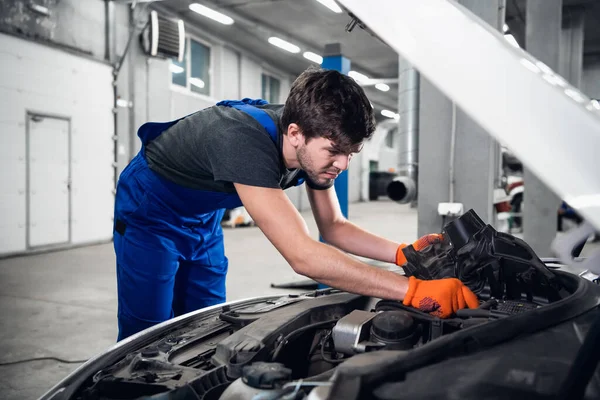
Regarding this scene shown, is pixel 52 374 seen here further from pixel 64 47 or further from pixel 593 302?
pixel 64 47

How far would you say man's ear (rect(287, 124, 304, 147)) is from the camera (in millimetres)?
1665

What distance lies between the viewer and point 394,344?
1178mm

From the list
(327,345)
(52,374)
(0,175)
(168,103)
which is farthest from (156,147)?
(168,103)

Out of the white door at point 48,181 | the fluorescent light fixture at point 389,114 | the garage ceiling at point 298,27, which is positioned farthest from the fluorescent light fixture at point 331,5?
the fluorescent light fixture at point 389,114

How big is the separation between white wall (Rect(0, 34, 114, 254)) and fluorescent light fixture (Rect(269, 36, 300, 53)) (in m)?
3.97

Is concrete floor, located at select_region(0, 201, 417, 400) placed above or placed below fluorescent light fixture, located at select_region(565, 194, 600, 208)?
below

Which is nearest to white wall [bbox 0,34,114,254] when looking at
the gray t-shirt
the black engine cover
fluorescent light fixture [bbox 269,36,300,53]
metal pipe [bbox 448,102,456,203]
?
fluorescent light fixture [bbox 269,36,300,53]

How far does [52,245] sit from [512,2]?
8.19 meters

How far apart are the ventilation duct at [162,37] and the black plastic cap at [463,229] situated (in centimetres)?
703

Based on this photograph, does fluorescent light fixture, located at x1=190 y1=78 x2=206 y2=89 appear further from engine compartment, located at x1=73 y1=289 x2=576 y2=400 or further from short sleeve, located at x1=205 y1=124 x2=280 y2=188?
engine compartment, located at x1=73 y1=289 x2=576 y2=400

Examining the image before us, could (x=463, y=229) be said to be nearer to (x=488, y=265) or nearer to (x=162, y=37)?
(x=488, y=265)

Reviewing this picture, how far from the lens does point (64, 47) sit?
679 cm

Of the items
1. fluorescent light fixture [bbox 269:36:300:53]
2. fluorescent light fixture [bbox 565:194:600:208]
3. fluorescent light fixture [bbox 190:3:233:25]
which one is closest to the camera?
fluorescent light fixture [bbox 565:194:600:208]

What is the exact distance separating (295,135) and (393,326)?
75 centimetres
